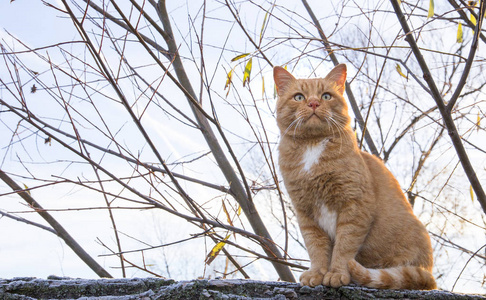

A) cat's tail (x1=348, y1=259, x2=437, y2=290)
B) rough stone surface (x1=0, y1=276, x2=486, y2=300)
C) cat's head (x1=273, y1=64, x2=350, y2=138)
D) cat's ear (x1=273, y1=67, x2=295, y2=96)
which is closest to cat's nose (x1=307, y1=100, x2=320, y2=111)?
cat's head (x1=273, y1=64, x2=350, y2=138)

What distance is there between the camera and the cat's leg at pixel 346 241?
5.42 feet

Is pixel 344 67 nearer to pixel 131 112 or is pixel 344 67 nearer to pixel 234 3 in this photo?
pixel 234 3

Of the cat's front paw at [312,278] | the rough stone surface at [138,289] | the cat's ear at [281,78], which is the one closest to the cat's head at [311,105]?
the cat's ear at [281,78]

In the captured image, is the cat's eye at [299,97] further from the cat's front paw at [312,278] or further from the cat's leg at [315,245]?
the cat's front paw at [312,278]

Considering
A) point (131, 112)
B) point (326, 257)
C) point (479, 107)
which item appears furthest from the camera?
point (479, 107)

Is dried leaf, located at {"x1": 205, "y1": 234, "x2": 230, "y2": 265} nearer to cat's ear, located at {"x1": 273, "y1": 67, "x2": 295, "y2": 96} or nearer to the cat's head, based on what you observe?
the cat's head

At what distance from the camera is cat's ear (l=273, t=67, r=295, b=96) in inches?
87.7

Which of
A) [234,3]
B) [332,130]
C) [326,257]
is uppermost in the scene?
[234,3]

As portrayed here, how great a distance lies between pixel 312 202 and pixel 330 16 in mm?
1449

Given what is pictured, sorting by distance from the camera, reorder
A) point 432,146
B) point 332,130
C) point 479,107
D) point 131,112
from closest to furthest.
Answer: point 131,112 → point 332,130 → point 479,107 → point 432,146

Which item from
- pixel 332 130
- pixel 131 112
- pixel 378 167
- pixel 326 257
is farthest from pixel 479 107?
pixel 131 112

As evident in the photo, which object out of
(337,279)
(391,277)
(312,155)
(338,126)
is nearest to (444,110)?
(338,126)

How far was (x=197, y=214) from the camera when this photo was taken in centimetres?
211

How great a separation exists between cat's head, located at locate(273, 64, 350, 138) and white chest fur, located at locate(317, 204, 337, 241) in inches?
14.5
